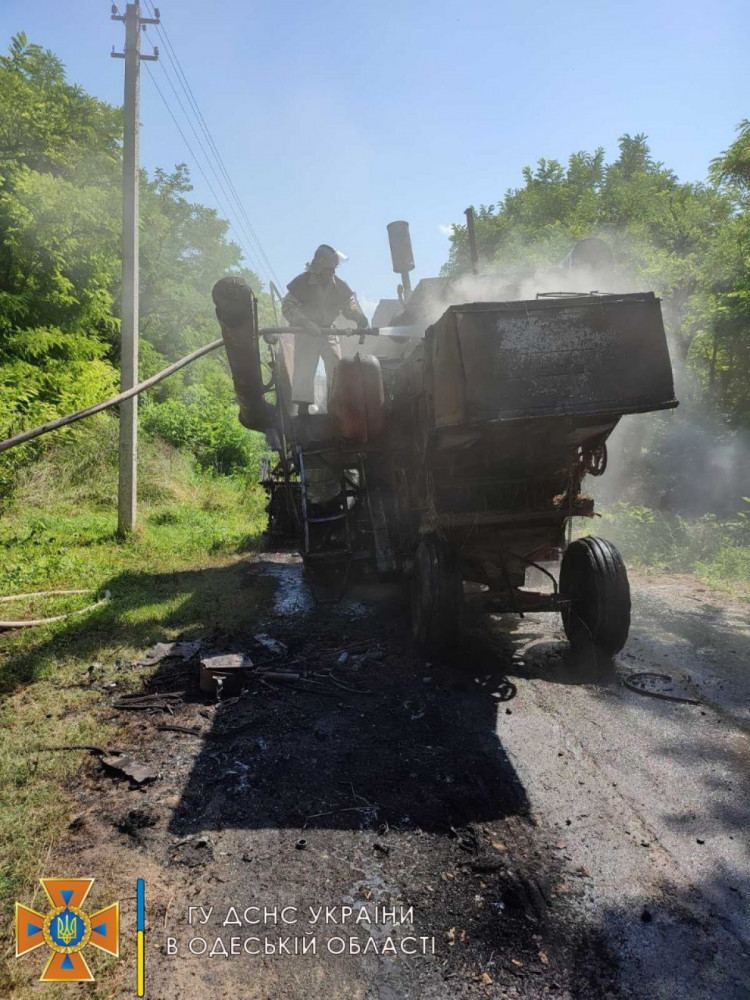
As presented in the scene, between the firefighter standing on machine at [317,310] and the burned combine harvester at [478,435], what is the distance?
0.36m

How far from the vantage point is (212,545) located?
10078mm

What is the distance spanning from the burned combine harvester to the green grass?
1.98 m

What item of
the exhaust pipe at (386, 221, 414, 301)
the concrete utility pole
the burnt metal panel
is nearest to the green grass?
the concrete utility pole

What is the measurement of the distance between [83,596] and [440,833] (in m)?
5.44

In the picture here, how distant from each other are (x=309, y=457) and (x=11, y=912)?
4549 millimetres

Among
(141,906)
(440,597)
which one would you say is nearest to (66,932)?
(141,906)

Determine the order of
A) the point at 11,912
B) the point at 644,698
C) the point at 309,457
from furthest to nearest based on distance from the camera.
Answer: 1. the point at 309,457
2. the point at 644,698
3. the point at 11,912

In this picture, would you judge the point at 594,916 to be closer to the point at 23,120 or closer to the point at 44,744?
the point at 44,744

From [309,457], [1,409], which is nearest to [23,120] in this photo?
[1,409]

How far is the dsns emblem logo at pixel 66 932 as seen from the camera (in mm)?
2158

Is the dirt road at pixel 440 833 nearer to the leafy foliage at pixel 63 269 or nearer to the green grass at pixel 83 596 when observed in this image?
the green grass at pixel 83 596

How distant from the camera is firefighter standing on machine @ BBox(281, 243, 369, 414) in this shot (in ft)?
24.4

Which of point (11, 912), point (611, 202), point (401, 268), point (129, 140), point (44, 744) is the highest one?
point (611, 202)

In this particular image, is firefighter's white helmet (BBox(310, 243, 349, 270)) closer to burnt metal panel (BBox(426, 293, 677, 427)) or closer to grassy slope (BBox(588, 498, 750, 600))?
burnt metal panel (BBox(426, 293, 677, 427))
